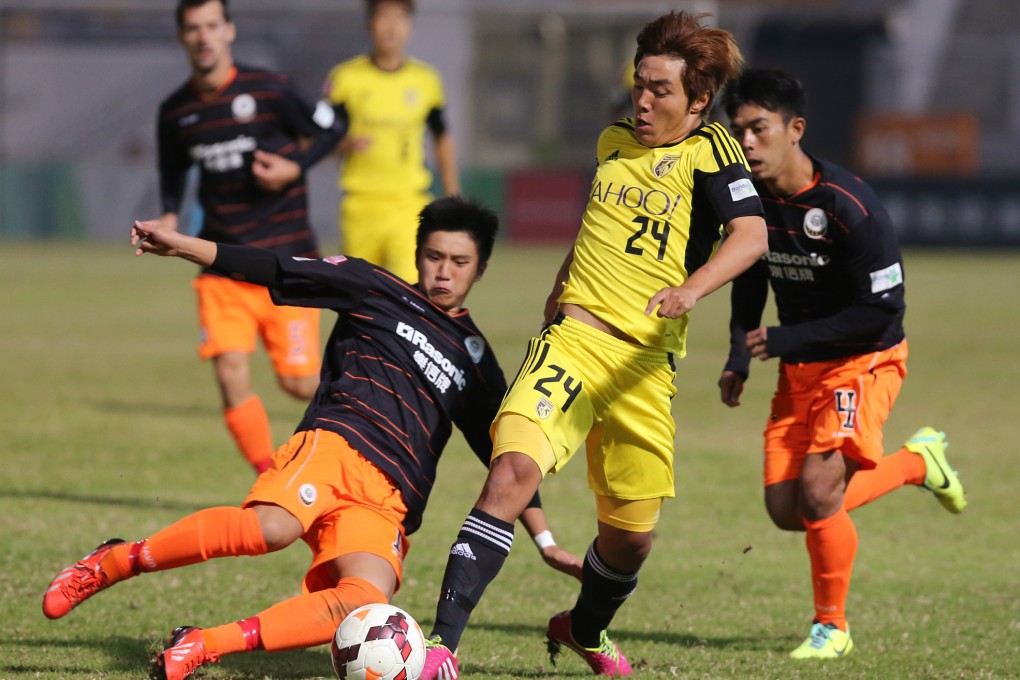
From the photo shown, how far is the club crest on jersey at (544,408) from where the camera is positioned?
436 centimetres

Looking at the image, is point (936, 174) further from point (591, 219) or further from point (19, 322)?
point (591, 219)

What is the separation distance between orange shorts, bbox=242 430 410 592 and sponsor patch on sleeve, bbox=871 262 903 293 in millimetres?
1995

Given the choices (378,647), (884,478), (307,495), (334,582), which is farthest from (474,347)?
(884,478)

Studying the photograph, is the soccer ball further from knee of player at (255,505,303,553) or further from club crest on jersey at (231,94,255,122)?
club crest on jersey at (231,94,255,122)

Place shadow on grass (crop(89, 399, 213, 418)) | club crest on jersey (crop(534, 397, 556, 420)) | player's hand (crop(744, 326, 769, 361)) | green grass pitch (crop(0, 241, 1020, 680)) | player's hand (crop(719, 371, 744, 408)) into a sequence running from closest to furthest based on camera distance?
1. club crest on jersey (crop(534, 397, 556, 420))
2. green grass pitch (crop(0, 241, 1020, 680))
3. player's hand (crop(744, 326, 769, 361))
4. player's hand (crop(719, 371, 744, 408))
5. shadow on grass (crop(89, 399, 213, 418))

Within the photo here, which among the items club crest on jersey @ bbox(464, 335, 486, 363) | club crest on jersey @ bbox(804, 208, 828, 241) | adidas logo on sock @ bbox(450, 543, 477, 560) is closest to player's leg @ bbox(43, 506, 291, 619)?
adidas logo on sock @ bbox(450, 543, 477, 560)

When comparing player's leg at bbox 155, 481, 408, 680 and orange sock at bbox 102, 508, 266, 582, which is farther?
orange sock at bbox 102, 508, 266, 582

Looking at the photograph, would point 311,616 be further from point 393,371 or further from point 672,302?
point 672,302

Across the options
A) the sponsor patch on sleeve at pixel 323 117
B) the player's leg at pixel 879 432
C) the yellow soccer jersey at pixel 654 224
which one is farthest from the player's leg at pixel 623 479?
the sponsor patch on sleeve at pixel 323 117

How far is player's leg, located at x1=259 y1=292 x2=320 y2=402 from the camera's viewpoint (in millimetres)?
7641

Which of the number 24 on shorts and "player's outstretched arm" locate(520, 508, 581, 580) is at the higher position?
the number 24 on shorts

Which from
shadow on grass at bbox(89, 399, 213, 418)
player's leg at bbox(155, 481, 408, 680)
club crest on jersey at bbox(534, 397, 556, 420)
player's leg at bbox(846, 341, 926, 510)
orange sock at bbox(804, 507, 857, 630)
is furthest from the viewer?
shadow on grass at bbox(89, 399, 213, 418)

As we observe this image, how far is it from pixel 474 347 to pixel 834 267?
1.47 meters

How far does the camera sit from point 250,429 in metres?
7.59
